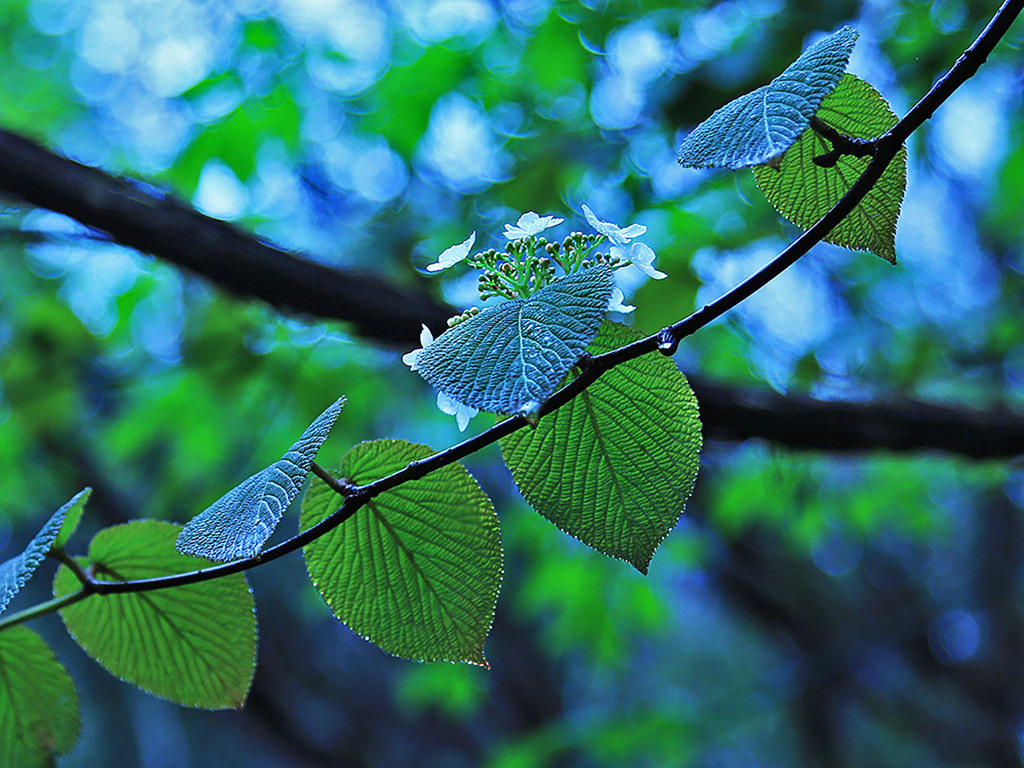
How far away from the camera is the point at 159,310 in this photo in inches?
45.5

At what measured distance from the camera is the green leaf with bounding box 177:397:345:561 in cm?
17

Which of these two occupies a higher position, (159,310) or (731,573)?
(159,310)

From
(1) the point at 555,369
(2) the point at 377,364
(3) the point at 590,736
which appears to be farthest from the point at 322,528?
(3) the point at 590,736

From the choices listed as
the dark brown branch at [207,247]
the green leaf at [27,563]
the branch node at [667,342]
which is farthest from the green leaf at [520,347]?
the dark brown branch at [207,247]

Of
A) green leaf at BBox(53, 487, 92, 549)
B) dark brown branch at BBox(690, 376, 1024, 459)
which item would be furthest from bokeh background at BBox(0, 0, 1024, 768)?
green leaf at BBox(53, 487, 92, 549)

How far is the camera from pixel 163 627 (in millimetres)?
281

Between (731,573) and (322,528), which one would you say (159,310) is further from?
(731,573)

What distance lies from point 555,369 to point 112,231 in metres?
0.48

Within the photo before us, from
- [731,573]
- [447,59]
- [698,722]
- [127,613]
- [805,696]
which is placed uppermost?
[447,59]

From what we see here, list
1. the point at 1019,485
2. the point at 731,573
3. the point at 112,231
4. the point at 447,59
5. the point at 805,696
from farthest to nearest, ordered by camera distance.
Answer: the point at 731,573, the point at 805,696, the point at 1019,485, the point at 447,59, the point at 112,231

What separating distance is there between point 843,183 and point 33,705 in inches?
14.0

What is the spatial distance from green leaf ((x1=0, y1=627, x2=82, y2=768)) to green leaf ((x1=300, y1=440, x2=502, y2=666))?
142mm

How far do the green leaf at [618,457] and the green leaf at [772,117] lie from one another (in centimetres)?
6

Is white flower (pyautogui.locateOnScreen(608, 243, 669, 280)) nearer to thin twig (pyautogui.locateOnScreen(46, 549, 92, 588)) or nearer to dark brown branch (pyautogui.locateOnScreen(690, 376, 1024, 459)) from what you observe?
thin twig (pyautogui.locateOnScreen(46, 549, 92, 588))
